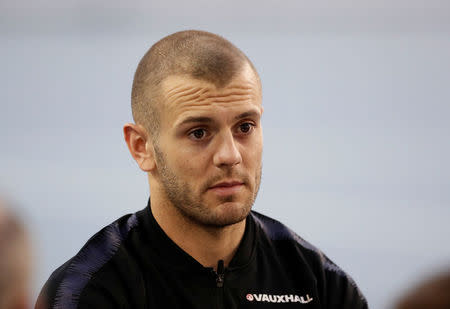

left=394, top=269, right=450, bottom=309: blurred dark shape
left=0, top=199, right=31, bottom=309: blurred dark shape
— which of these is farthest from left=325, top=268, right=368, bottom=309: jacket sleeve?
left=0, top=199, right=31, bottom=309: blurred dark shape

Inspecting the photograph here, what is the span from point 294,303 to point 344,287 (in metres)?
0.21

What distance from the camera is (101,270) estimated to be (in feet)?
7.67

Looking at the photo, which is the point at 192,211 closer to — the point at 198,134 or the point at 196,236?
the point at 196,236

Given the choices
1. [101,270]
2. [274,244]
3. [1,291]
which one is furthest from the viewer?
[274,244]

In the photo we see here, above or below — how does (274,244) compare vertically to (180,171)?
below

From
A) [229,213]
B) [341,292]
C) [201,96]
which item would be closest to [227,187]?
[229,213]

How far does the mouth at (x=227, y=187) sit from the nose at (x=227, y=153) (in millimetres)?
64

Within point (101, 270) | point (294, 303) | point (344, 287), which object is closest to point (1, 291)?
point (101, 270)

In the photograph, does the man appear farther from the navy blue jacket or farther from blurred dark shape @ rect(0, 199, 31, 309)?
blurred dark shape @ rect(0, 199, 31, 309)

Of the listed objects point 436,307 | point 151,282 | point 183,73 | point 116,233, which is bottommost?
point 436,307

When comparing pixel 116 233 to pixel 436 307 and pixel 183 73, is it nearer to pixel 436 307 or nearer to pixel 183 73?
pixel 183 73

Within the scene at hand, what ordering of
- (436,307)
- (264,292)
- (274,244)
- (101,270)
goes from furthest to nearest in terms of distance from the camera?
(274,244), (264,292), (101,270), (436,307)

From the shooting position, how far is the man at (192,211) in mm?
2344

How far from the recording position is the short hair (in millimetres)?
2371
